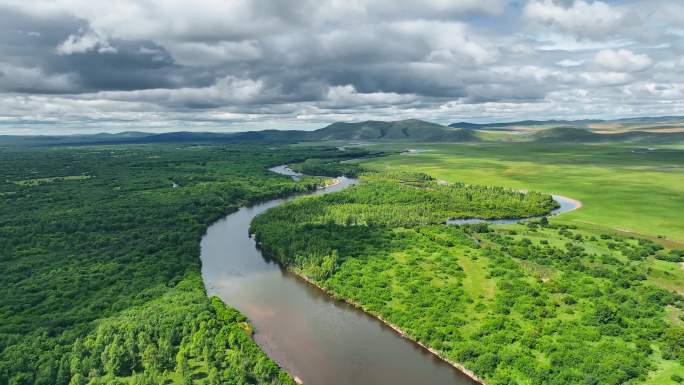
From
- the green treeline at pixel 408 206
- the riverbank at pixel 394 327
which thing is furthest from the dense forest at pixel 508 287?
the green treeline at pixel 408 206

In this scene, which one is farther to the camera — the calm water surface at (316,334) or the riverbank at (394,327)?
the calm water surface at (316,334)

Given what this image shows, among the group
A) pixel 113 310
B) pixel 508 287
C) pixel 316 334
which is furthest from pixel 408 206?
pixel 113 310

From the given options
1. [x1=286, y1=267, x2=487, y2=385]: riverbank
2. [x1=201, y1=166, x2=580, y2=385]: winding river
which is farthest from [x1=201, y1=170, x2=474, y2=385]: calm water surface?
[x1=286, y1=267, x2=487, y2=385]: riverbank

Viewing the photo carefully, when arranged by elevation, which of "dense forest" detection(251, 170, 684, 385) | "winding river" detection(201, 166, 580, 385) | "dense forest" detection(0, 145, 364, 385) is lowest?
"winding river" detection(201, 166, 580, 385)

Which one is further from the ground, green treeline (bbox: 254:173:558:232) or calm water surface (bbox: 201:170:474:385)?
green treeline (bbox: 254:173:558:232)

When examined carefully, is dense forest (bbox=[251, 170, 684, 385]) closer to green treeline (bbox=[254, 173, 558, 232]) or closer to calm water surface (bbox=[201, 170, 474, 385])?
green treeline (bbox=[254, 173, 558, 232])

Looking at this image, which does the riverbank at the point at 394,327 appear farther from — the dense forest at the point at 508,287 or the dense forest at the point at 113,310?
the dense forest at the point at 113,310

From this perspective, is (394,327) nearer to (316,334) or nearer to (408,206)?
(316,334)
